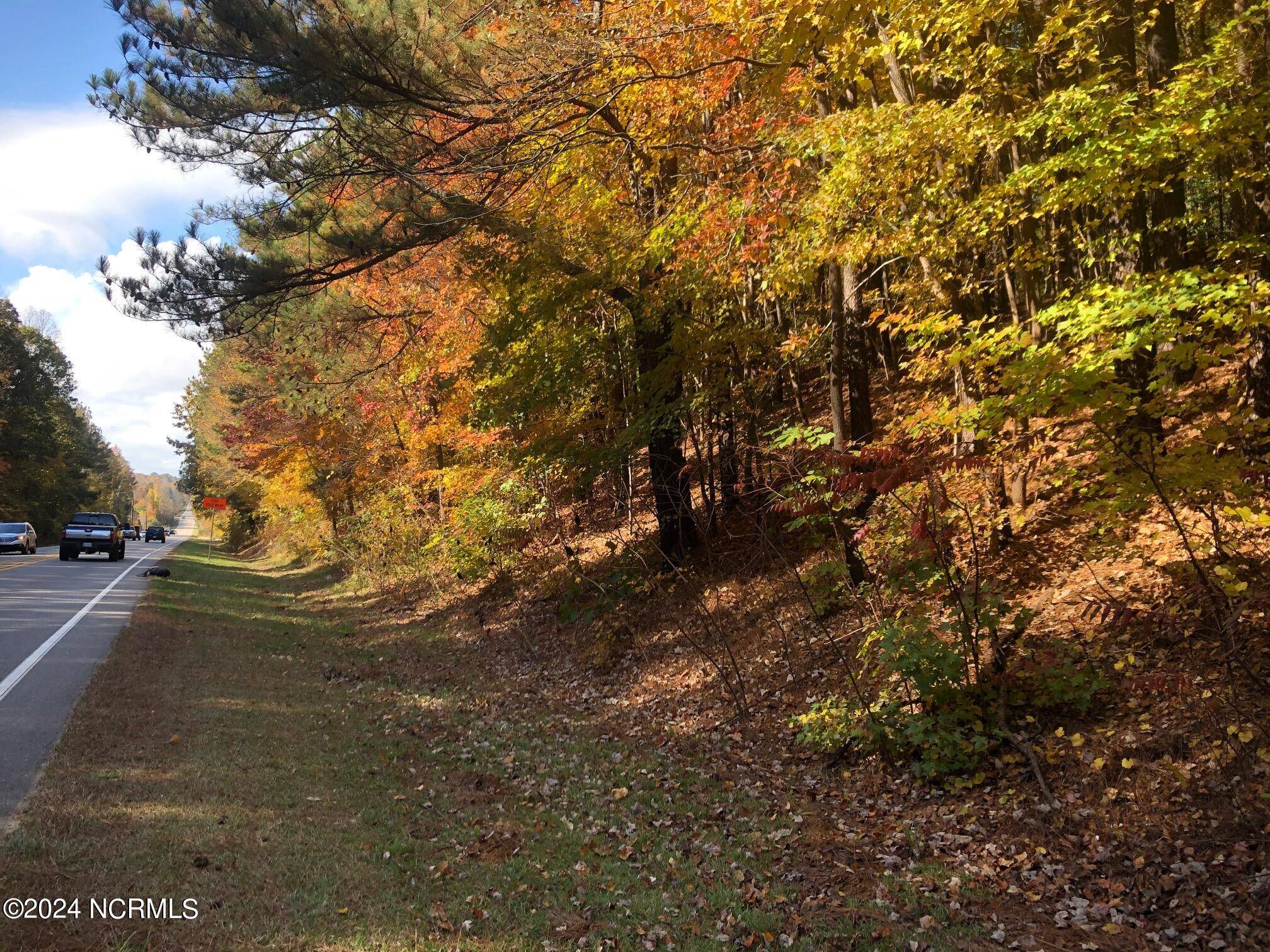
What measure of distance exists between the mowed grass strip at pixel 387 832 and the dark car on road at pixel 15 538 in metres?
29.8

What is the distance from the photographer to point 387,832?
20.4ft

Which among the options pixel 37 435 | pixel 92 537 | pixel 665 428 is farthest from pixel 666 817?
pixel 37 435

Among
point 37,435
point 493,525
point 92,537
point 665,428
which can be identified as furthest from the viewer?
point 37,435

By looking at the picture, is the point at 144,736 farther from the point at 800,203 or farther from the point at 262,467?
the point at 262,467

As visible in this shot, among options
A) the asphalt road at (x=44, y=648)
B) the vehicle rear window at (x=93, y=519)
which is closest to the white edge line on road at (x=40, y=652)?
the asphalt road at (x=44, y=648)

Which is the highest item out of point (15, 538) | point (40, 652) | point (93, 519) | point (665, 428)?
point (665, 428)

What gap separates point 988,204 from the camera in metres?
8.73

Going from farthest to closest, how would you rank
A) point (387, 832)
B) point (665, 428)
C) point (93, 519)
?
point (93, 519)
point (665, 428)
point (387, 832)

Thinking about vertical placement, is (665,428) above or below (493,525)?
above

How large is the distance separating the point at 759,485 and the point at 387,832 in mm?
8102

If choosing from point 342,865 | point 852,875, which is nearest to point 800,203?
point 852,875

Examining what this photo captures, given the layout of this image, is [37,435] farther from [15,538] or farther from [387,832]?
[387,832]

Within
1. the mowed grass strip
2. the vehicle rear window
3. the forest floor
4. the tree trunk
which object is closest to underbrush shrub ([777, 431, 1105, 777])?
the forest floor

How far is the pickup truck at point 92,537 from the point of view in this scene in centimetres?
3094
